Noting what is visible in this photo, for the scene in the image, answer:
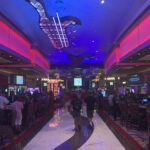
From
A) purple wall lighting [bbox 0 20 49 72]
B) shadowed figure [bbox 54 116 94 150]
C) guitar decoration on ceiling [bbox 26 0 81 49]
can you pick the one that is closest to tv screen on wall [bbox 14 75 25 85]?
purple wall lighting [bbox 0 20 49 72]

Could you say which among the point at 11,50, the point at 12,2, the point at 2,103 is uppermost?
the point at 12,2

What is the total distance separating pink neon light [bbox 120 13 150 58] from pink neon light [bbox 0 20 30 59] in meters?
4.12

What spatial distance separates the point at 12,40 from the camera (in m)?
6.69

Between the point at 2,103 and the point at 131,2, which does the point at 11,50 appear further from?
the point at 131,2

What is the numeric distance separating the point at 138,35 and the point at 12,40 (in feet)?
13.8

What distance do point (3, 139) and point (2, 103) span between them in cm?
97

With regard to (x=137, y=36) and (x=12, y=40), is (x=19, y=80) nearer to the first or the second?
(x=12, y=40)

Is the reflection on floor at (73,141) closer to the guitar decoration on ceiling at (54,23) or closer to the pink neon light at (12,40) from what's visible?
the pink neon light at (12,40)

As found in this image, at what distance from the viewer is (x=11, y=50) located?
6.44 metres

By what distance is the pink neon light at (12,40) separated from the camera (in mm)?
5826

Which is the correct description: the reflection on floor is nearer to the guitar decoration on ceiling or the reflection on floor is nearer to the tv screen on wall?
the guitar decoration on ceiling

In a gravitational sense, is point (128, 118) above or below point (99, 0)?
below

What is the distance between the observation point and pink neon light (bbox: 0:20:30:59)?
5.83 meters

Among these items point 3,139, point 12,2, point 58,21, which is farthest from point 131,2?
point 3,139
